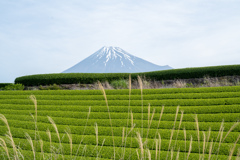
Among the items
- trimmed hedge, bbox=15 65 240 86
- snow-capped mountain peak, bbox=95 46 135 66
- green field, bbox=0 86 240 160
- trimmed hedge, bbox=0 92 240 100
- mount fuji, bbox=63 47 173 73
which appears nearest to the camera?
green field, bbox=0 86 240 160

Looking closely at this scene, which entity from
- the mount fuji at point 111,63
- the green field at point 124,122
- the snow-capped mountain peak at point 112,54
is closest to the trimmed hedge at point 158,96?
the green field at point 124,122

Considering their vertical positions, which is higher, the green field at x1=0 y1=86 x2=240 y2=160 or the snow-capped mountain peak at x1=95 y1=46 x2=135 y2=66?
the snow-capped mountain peak at x1=95 y1=46 x2=135 y2=66

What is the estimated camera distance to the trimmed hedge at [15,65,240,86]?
10930 mm

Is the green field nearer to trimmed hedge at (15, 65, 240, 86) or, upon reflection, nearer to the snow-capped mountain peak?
trimmed hedge at (15, 65, 240, 86)

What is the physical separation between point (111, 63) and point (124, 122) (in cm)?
6172

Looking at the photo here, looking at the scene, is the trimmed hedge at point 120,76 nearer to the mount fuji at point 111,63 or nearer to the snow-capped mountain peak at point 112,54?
the mount fuji at point 111,63

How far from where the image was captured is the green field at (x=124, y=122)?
4020 mm

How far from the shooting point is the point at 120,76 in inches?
478

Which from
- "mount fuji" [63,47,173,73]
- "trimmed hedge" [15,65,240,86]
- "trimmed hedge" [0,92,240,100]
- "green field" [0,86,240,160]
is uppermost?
"mount fuji" [63,47,173,73]

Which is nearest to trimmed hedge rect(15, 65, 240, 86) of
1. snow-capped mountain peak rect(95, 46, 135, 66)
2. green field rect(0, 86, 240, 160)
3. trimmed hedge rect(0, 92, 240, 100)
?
green field rect(0, 86, 240, 160)

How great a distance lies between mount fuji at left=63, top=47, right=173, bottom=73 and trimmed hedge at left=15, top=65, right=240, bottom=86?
149 feet

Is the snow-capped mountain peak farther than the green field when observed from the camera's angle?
Yes

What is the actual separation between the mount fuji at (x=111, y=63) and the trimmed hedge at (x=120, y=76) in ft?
149

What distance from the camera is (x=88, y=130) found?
501 cm
